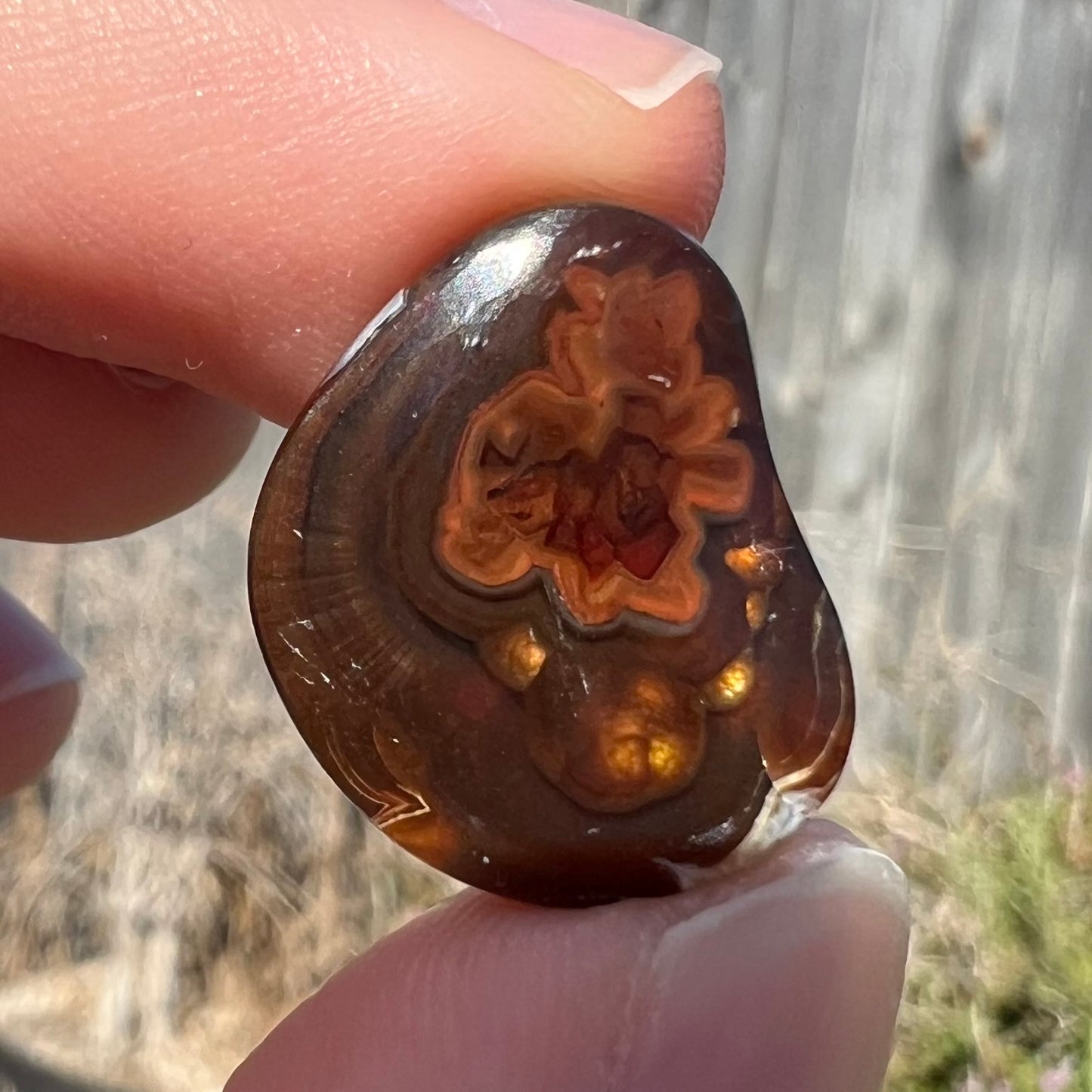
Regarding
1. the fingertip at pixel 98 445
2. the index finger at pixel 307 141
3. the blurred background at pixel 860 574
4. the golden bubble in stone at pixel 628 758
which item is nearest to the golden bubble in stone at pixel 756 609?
the golden bubble in stone at pixel 628 758

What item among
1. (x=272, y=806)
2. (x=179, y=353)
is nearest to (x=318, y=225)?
(x=179, y=353)

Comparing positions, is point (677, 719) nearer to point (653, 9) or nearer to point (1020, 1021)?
point (1020, 1021)

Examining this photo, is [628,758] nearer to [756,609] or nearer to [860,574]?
[756,609]

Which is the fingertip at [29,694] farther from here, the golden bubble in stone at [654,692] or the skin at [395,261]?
the golden bubble in stone at [654,692]

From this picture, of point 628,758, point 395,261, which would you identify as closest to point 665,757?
point 628,758

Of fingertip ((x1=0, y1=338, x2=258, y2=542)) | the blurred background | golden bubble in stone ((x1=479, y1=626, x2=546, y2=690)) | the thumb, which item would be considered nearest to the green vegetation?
the blurred background

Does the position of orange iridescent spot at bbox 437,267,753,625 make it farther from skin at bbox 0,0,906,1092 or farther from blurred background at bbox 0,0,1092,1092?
blurred background at bbox 0,0,1092,1092
